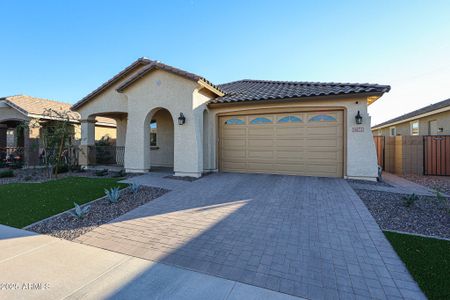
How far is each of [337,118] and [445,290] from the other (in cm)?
757

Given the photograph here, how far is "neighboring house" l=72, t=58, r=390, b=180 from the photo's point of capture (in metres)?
8.74

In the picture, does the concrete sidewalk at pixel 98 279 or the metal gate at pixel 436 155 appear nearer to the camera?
the concrete sidewalk at pixel 98 279

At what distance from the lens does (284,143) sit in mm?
9836

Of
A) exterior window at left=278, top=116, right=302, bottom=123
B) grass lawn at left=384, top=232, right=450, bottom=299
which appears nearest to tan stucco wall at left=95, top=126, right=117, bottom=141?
exterior window at left=278, top=116, right=302, bottom=123

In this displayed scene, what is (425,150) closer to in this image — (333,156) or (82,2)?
(333,156)

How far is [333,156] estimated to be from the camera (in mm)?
9180

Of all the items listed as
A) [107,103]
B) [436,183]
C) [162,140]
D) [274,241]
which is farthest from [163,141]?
[436,183]

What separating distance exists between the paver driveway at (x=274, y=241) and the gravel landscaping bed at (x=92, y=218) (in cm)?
33

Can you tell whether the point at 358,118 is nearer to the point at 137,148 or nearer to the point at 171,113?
the point at 171,113

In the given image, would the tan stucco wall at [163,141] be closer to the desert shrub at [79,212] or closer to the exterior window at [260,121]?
the exterior window at [260,121]

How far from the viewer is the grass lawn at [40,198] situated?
538cm

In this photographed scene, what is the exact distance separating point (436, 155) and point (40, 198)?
1715 cm

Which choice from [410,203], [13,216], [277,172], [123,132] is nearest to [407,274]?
[410,203]

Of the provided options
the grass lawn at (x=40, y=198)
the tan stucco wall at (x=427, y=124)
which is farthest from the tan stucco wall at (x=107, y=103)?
the tan stucco wall at (x=427, y=124)
